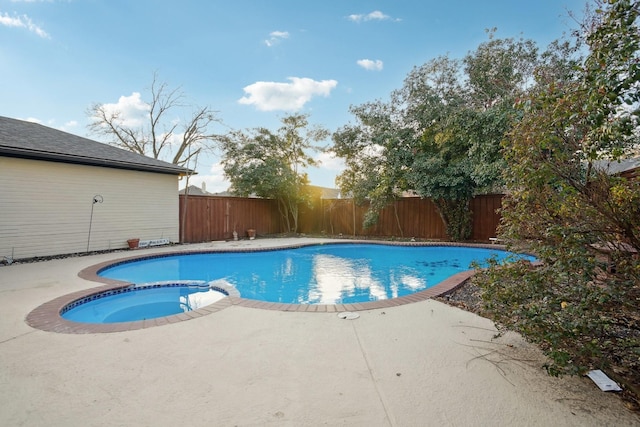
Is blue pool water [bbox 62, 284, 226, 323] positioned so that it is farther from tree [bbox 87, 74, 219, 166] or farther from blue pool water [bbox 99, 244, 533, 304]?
Answer: tree [bbox 87, 74, 219, 166]

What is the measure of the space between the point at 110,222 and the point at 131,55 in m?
6.12

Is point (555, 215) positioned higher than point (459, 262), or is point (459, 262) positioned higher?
point (555, 215)

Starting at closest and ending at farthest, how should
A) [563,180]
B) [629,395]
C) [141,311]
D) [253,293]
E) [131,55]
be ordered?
[629,395], [563,180], [141,311], [253,293], [131,55]

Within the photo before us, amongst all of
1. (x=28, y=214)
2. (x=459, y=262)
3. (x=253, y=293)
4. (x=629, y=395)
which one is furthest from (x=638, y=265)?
(x=28, y=214)

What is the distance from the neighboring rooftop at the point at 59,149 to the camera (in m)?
7.65

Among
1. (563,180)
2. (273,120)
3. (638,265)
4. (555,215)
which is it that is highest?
(273,120)

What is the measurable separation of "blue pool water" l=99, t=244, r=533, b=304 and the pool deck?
2484 millimetres

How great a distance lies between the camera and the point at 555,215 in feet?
7.39

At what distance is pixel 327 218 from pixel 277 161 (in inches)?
163

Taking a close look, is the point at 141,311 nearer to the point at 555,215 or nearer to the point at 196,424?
the point at 196,424

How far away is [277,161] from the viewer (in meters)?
14.0

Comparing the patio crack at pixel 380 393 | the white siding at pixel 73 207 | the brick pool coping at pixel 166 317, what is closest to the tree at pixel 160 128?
the white siding at pixel 73 207

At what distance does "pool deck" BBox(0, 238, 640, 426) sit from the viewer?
6.08 ft

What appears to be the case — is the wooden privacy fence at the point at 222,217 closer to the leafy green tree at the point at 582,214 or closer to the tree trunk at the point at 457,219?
the tree trunk at the point at 457,219
